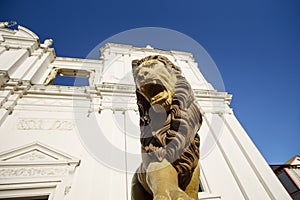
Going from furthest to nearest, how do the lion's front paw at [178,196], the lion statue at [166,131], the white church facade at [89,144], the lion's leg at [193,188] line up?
the white church facade at [89,144], the lion's leg at [193,188], the lion statue at [166,131], the lion's front paw at [178,196]

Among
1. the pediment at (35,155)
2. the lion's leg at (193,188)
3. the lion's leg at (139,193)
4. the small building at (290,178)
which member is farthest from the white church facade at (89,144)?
the small building at (290,178)

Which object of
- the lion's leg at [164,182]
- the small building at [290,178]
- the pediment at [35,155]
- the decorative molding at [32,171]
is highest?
the small building at [290,178]

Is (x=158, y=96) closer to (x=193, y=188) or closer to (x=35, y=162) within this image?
(x=193, y=188)

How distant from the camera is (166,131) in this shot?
1146 mm

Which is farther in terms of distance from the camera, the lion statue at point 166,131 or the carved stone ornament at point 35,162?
the carved stone ornament at point 35,162

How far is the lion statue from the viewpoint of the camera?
3.45 ft

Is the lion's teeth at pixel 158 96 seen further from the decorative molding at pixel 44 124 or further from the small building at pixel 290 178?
the small building at pixel 290 178

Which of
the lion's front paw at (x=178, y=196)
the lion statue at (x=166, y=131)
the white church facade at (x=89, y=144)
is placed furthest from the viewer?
the white church facade at (x=89, y=144)

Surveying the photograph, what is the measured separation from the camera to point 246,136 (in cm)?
661

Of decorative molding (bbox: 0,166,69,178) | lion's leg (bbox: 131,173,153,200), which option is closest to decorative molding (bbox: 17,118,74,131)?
decorative molding (bbox: 0,166,69,178)

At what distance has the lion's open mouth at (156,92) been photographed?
1.16m

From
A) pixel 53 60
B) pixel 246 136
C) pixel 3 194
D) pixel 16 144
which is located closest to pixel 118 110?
pixel 16 144

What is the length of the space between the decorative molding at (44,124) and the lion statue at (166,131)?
5.67 metres

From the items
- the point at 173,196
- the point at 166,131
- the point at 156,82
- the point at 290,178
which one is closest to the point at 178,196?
the point at 173,196
